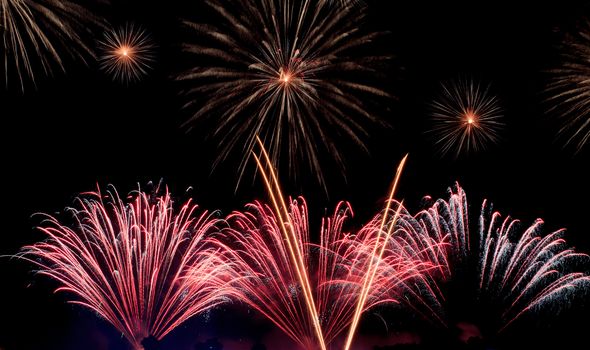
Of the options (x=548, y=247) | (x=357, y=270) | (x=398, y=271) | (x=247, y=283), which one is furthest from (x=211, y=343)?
(x=548, y=247)

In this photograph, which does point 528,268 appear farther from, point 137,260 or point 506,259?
point 137,260

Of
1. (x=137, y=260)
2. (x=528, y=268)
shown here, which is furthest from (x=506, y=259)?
(x=137, y=260)

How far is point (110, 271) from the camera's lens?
17.5 m

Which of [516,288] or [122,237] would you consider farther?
[516,288]

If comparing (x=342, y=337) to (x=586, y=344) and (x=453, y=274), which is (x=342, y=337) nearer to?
(x=453, y=274)

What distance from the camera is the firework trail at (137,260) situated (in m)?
17.2

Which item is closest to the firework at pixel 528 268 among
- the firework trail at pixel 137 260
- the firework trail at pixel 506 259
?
the firework trail at pixel 506 259

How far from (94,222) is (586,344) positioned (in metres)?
18.6

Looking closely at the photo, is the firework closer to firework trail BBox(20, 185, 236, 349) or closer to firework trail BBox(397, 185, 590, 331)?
firework trail BBox(397, 185, 590, 331)

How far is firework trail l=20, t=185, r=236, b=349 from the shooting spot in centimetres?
1717

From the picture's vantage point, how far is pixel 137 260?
17547 mm

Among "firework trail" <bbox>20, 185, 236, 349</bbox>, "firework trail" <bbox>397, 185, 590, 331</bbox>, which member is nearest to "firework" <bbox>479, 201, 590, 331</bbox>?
"firework trail" <bbox>397, 185, 590, 331</bbox>

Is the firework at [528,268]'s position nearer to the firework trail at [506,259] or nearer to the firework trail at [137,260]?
the firework trail at [506,259]

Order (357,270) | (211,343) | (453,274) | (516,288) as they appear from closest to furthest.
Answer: (211,343) → (357,270) → (516,288) → (453,274)
